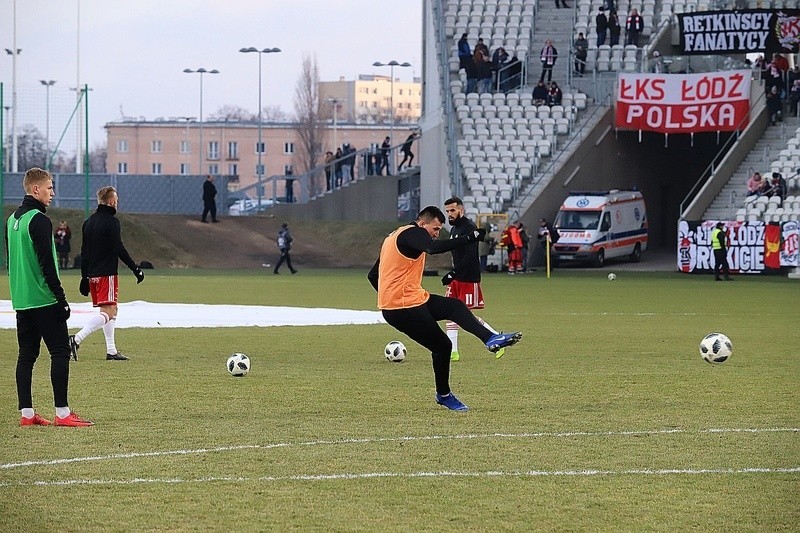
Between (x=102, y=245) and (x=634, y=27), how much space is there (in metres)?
38.1

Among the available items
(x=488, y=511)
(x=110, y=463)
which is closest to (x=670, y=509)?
(x=488, y=511)

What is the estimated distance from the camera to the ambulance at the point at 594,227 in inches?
1805

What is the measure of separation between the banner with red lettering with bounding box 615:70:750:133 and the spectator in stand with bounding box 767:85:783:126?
732 millimetres

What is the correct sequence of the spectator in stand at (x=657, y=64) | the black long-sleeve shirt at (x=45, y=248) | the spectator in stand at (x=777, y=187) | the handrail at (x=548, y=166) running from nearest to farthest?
1. the black long-sleeve shirt at (x=45, y=248)
2. the spectator in stand at (x=777, y=187)
3. the handrail at (x=548, y=166)
4. the spectator in stand at (x=657, y=64)

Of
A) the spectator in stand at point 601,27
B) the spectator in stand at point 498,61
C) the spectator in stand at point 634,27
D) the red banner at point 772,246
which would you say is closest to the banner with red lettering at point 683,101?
the spectator in stand at point 601,27

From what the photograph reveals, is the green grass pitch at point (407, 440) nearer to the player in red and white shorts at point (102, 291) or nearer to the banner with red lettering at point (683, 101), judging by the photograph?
the player in red and white shorts at point (102, 291)

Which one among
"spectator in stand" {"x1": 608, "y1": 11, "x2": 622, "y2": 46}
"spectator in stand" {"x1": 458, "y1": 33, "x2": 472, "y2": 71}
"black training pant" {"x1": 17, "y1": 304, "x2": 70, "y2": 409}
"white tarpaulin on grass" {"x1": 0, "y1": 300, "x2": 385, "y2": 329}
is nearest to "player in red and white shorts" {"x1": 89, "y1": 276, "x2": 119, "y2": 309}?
"white tarpaulin on grass" {"x1": 0, "y1": 300, "x2": 385, "y2": 329}

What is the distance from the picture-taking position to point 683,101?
155ft

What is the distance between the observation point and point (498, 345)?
12156 mm

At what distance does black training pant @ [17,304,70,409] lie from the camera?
35.5 feet

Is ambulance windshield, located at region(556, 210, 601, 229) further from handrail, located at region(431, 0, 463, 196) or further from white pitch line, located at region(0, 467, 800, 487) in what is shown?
white pitch line, located at region(0, 467, 800, 487)

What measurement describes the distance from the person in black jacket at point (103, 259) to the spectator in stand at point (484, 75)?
117 feet

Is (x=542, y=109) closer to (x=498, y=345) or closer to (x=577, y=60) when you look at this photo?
(x=577, y=60)

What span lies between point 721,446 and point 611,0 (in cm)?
4442
